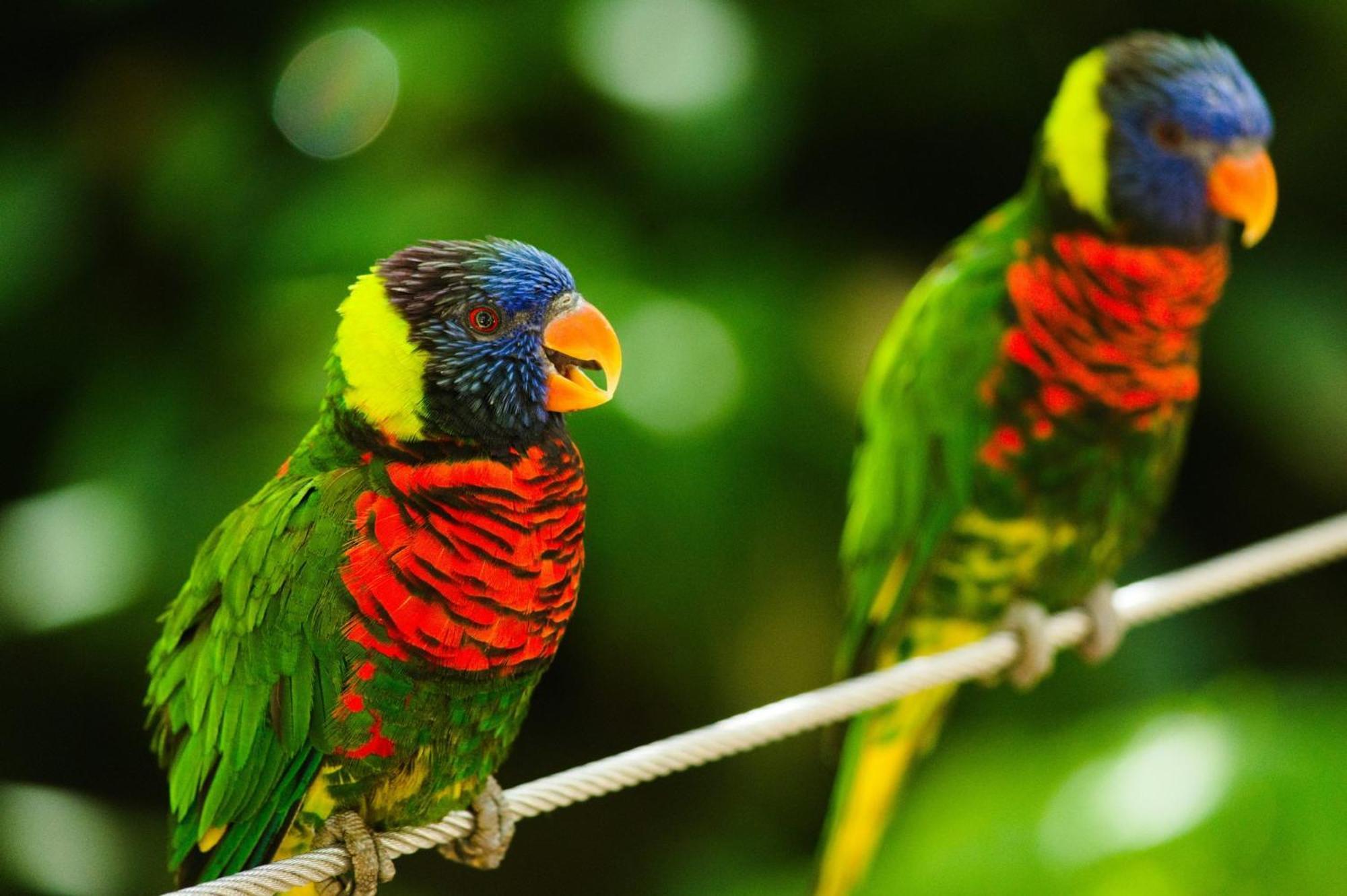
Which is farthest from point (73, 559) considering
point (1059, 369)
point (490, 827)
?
point (1059, 369)

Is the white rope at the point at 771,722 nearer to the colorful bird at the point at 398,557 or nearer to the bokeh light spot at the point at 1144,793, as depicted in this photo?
the colorful bird at the point at 398,557

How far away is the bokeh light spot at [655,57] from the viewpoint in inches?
115

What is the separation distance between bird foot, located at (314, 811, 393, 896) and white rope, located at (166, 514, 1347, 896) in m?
0.01

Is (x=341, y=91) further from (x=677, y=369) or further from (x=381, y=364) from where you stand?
(x=381, y=364)

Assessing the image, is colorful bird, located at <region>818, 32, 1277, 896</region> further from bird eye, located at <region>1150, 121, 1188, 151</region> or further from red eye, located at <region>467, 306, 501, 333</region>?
red eye, located at <region>467, 306, 501, 333</region>

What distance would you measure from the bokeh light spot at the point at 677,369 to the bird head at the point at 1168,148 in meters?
1.04

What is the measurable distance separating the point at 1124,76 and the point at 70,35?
2.25 metres

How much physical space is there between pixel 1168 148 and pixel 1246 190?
5.0 inches

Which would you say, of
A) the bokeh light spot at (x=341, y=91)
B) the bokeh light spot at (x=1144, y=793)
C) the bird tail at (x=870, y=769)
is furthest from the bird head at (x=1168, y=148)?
the bokeh light spot at (x=341, y=91)

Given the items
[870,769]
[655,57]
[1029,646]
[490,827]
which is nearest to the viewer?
[490,827]

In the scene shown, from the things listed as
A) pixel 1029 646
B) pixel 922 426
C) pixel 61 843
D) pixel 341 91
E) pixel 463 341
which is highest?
pixel 341 91

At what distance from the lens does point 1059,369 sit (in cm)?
189

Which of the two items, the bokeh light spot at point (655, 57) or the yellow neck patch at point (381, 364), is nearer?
the yellow neck patch at point (381, 364)

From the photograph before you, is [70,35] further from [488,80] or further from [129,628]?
[129,628]
